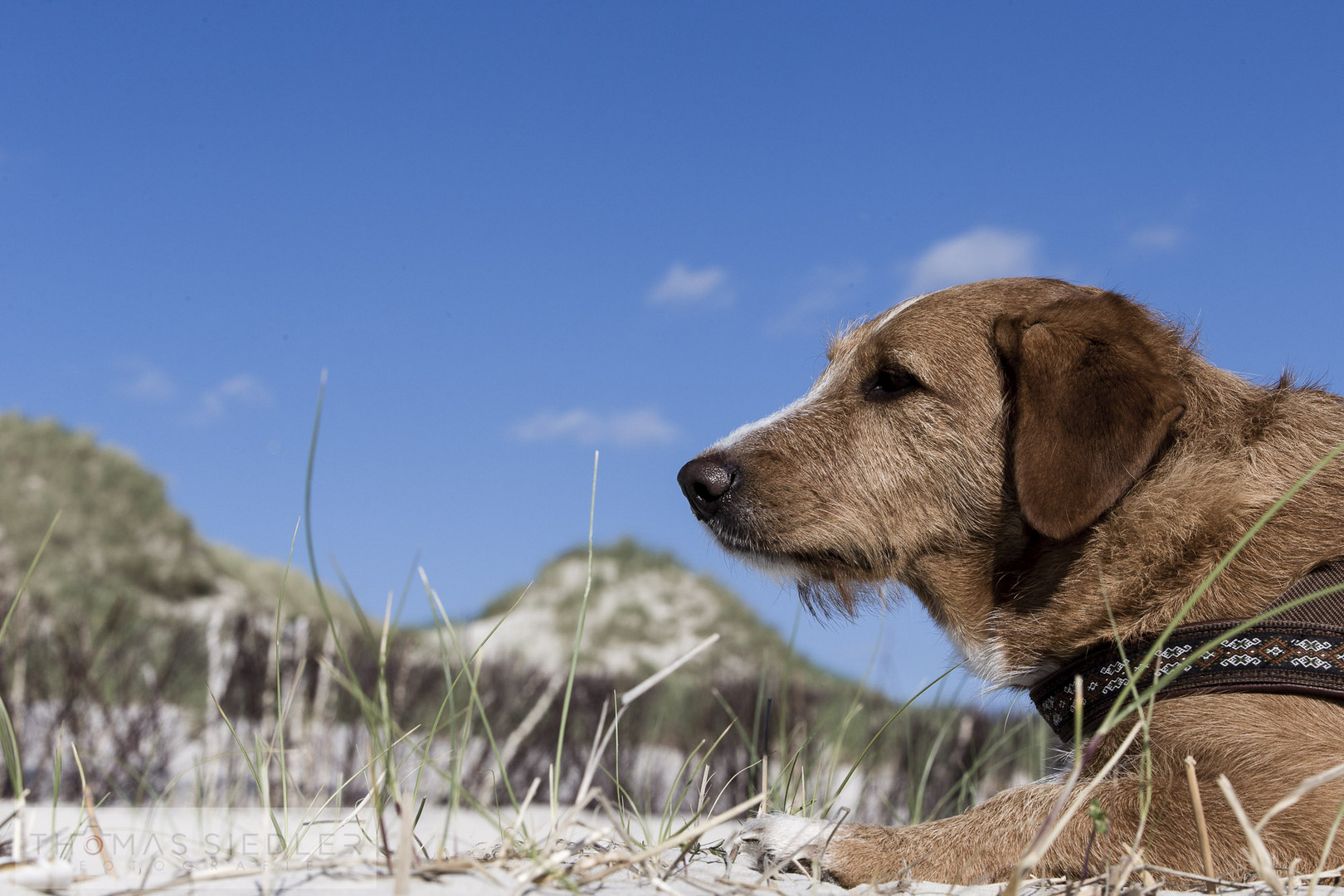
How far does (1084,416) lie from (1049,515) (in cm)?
33

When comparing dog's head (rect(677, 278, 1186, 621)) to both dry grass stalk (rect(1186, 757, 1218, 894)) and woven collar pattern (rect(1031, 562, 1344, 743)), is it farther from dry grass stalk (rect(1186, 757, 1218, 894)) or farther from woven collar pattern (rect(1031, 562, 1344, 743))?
dry grass stalk (rect(1186, 757, 1218, 894))

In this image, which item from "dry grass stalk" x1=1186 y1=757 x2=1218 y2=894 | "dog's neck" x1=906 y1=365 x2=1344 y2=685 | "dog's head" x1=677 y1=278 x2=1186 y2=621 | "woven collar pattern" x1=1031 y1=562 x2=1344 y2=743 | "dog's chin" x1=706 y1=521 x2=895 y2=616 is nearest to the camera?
"dry grass stalk" x1=1186 y1=757 x2=1218 y2=894

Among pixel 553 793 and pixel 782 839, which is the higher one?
pixel 553 793

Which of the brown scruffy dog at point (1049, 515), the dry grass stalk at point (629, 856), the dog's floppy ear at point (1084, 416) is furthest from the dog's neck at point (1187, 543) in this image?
the dry grass stalk at point (629, 856)

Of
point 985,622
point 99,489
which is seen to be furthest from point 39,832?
point 99,489

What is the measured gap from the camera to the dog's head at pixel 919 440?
3238 millimetres

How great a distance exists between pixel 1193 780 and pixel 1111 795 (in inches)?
13.4

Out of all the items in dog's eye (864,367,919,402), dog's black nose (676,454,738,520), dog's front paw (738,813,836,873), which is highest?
dog's eye (864,367,919,402)

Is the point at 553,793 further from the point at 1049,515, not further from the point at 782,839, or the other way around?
the point at 1049,515

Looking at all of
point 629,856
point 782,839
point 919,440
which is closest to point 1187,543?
point 919,440

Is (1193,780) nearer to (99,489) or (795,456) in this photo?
(795,456)

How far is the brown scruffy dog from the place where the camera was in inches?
98.7

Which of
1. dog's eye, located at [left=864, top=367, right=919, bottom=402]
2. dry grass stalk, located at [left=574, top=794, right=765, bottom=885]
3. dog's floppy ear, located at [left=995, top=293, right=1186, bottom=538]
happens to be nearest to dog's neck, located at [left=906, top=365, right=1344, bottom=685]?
dog's floppy ear, located at [left=995, top=293, right=1186, bottom=538]

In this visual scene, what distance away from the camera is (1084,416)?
2986mm
